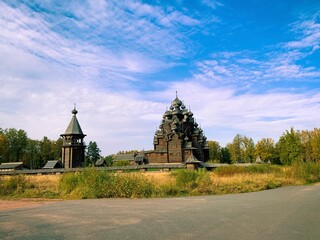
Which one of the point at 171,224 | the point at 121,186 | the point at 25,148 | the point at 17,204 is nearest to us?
the point at 171,224

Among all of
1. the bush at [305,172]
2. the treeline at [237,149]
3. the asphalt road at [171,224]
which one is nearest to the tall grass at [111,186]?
the asphalt road at [171,224]

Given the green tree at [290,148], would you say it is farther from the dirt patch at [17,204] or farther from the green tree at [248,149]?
the dirt patch at [17,204]

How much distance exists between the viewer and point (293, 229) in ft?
22.4

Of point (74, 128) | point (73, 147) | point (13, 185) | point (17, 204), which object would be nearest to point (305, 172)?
point (17, 204)

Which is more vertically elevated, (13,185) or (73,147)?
(73,147)

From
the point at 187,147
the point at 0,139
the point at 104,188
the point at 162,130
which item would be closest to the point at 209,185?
the point at 104,188

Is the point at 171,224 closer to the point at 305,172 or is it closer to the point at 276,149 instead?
the point at 305,172

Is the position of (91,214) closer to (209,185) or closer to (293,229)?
(293,229)

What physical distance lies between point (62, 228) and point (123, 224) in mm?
1551

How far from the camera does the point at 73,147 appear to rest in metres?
50.8

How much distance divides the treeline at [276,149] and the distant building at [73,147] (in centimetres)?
2866

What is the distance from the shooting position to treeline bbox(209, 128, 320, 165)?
199 feet

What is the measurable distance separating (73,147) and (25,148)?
105 feet

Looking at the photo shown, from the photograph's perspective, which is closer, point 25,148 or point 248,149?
point 25,148
